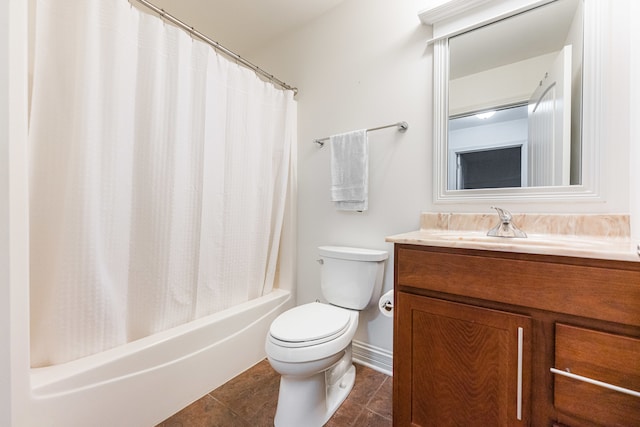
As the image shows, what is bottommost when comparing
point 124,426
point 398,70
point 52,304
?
point 124,426

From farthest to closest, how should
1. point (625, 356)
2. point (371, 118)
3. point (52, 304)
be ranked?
point (371, 118) → point (52, 304) → point (625, 356)

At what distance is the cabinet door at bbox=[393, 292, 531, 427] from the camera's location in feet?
2.57

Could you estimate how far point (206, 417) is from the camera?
121 cm

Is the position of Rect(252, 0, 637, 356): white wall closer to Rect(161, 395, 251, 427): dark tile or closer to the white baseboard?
the white baseboard

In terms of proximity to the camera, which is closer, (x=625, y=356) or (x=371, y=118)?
(x=625, y=356)

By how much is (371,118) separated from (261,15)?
3.50 ft

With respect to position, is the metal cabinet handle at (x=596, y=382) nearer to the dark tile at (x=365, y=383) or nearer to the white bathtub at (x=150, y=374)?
the dark tile at (x=365, y=383)

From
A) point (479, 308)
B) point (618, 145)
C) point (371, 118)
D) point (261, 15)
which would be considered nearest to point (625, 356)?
point (479, 308)

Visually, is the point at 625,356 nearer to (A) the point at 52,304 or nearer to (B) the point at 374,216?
(B) the point at 374,216

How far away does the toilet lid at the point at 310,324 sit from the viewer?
109 cm

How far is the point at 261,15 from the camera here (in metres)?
1.79

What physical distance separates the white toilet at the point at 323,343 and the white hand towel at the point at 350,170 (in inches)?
12.0

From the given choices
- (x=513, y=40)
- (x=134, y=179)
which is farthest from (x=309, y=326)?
(x=513, y=40)

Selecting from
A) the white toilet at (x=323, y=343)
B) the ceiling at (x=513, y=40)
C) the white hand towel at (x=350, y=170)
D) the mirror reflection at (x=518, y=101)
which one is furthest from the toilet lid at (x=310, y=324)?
the ceiling at (x=513, y=40)
